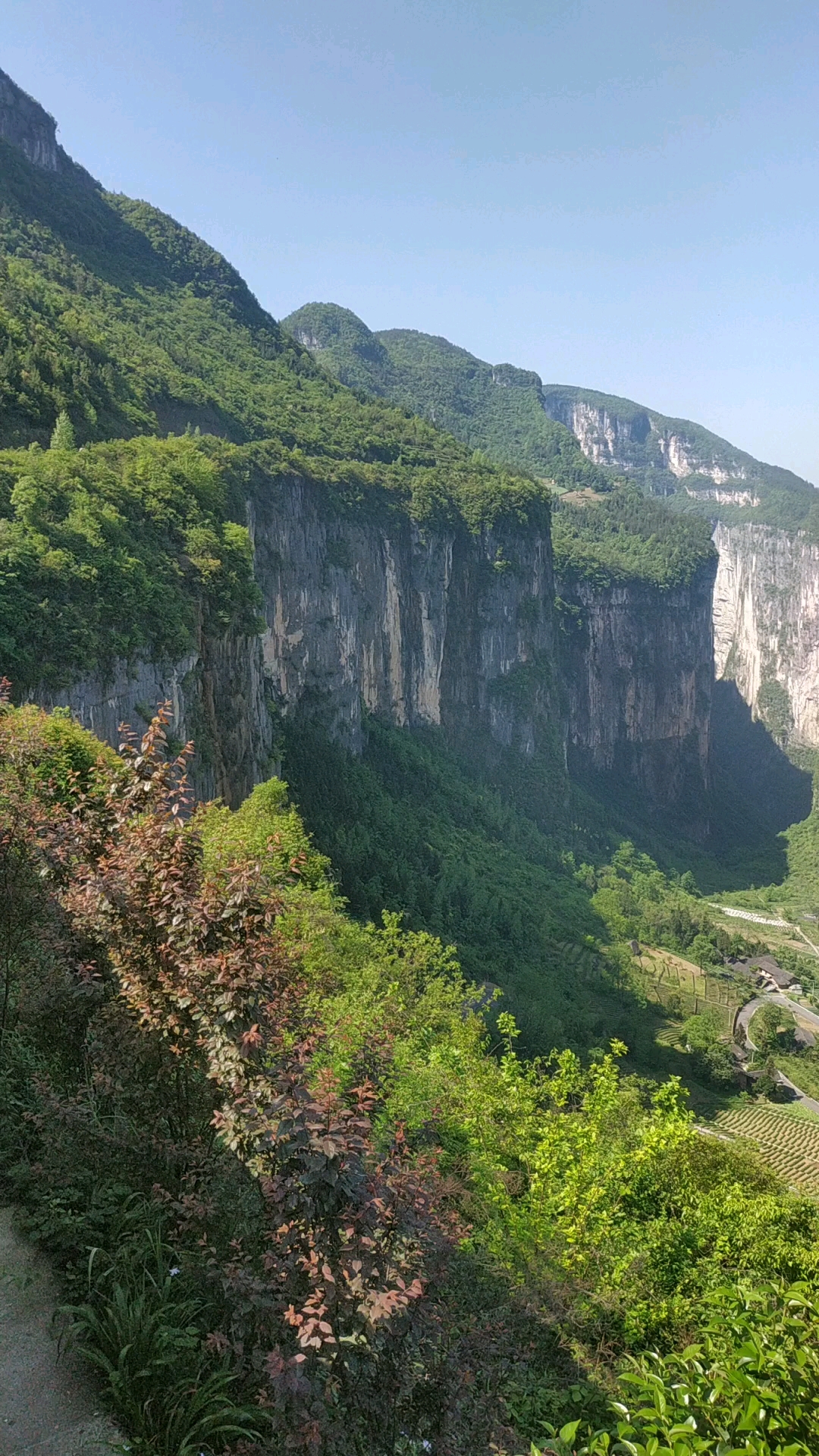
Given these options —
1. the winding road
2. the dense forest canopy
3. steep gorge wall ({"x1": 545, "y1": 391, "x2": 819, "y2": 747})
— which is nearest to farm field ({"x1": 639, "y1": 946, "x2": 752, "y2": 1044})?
the winding road

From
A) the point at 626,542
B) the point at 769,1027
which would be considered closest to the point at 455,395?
the point at 626,542

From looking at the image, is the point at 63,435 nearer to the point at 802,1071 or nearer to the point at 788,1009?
the point at 802,1071

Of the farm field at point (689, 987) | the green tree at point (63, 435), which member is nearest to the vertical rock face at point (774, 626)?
the farm field at point (689, 987)

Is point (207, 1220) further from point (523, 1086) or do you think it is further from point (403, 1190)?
point (523, 1086)

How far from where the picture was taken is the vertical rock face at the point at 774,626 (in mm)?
135125

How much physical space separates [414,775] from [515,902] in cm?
1105

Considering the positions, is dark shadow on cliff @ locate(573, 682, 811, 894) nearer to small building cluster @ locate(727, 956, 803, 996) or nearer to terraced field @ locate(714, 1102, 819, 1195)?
small building cluster @ locate(727, 956, 803, 996)

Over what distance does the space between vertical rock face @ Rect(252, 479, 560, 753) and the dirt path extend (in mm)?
37443

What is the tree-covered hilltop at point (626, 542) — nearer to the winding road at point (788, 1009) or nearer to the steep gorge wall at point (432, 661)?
the steep gorge wall at point (432, 661)

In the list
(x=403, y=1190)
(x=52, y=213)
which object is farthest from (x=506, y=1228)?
(x=52, y=213)

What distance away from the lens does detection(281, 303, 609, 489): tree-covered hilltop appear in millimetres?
142375

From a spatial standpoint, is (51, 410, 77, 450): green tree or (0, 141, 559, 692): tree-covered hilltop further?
(51, 410, 77, 450): green tree

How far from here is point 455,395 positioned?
162 meters

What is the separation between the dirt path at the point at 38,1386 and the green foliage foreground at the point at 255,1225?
Answer: 5.7 inches
